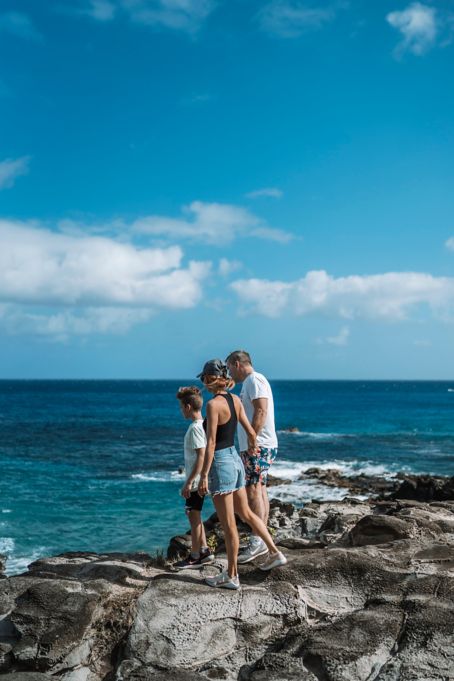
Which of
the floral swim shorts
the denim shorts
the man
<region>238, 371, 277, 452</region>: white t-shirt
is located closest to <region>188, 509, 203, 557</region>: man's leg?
the man

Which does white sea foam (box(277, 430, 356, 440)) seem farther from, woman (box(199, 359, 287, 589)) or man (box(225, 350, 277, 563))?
woman (box(199, 359, 287, 589))

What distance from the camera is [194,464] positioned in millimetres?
7984

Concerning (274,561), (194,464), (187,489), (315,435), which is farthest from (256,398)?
(315,435)

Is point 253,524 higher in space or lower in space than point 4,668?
higher

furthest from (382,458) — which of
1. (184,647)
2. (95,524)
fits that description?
(184,647)

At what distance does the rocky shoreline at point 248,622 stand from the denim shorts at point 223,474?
47.5 inches

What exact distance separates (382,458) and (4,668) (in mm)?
32640

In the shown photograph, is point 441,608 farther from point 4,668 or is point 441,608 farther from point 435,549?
point 4,668

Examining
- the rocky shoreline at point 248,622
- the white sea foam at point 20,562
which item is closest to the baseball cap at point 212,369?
the rocky shoreline at point 248,622

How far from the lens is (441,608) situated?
6.41 meters

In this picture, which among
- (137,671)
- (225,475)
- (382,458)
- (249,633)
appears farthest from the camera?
(382,458)

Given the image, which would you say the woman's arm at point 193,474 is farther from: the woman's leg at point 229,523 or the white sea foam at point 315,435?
the white sea foam at point 315,435

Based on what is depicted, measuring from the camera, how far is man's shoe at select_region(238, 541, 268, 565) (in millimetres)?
7828

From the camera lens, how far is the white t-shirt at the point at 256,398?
8.05 meters
